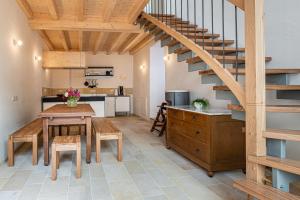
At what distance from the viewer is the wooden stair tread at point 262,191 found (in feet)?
5.27

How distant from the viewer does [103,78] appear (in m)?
10.1

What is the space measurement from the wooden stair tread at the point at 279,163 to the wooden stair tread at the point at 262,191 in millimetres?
163

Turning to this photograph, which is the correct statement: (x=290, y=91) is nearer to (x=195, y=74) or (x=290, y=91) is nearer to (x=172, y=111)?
(x=172, y=111)

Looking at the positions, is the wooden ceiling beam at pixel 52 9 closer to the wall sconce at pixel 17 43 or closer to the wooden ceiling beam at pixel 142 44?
the wall sconce at pixel 17 43

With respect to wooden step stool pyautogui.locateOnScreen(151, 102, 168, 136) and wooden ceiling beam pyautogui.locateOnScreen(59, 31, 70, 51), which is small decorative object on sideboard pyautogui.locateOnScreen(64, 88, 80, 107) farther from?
wooden ceiling beam pyautogui.locateOnScreen(59, 31, 70, 51)

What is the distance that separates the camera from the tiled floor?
2.52 metres

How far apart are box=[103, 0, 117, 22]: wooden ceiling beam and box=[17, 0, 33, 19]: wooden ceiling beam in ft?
4.94

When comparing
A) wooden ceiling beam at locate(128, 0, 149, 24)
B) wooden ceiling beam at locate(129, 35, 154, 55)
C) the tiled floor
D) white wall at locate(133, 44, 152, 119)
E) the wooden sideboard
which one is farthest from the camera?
white wall at locate(133, 44, 152, 119)

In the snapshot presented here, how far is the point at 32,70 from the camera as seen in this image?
5.82m

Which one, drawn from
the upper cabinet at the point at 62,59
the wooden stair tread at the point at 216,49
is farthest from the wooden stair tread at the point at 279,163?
the upper cabinet at the point at 62,59

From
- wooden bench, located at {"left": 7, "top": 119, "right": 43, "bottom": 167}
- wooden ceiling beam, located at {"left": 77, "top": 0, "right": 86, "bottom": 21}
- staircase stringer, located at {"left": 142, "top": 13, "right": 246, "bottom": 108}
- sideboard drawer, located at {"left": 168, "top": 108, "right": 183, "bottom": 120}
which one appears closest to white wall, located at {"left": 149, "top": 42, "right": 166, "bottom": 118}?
wooden ceiling beam, located at {"left": 77, "top": 0, "right": 86, "bottom": 21}

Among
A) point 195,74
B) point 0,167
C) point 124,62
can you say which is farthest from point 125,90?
point 0,167

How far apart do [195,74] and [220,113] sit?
1927 mm

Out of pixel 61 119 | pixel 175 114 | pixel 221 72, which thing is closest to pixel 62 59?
pixel 61 119
